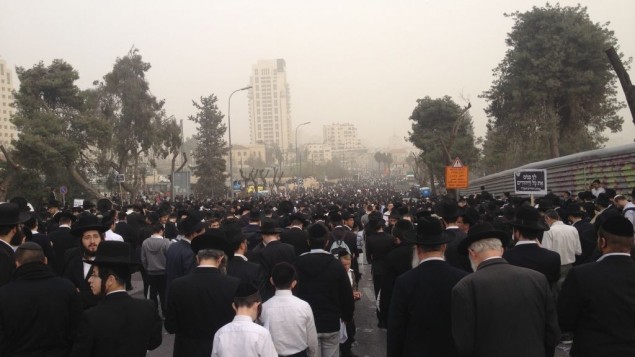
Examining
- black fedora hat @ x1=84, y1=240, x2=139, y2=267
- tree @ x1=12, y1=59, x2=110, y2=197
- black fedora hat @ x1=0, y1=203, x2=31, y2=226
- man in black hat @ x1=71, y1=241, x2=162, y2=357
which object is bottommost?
man in black hat @ x1=71, y1=241, x2=162, y2=357

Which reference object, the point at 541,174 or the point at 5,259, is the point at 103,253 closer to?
the point at 5,259

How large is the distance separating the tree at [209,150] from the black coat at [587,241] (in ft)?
193

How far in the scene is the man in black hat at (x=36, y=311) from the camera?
4.69m

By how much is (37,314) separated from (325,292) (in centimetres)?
274

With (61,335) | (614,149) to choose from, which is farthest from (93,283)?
(614,149)

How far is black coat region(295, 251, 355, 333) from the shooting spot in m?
6.40

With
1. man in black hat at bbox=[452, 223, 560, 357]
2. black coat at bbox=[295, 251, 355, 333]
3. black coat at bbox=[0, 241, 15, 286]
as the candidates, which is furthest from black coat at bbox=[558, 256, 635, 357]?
black coat at bbox=[0, 241, 15, 286]

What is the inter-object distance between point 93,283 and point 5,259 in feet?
7.03

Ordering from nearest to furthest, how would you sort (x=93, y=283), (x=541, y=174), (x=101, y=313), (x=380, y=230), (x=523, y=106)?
(x=101, y=313), (x=93, y=283), (x=380, y=230), (x=541, y=174), (x=523, y=106)

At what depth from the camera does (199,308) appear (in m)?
5.45

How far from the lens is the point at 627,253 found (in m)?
4.68

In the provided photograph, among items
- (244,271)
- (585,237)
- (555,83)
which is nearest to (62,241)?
(244,271)

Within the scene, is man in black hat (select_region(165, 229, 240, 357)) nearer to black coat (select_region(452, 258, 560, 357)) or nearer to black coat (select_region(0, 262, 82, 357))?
black coat (select_region(0, 262, 82, 357))

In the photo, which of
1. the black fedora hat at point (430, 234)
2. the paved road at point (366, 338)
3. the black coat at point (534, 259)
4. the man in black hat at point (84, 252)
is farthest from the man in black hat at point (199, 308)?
the paved road at point (366, 338)
